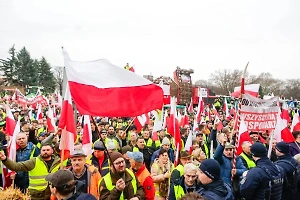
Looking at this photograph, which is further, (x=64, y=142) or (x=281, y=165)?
(x=281, y=165)

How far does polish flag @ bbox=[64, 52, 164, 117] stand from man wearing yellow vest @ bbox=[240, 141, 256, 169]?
7.39 ft

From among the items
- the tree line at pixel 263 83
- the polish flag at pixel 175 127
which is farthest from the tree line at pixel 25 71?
the polish flag at pixel 175 127

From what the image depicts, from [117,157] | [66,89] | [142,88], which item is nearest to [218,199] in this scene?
[117,157]

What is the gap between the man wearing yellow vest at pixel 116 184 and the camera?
398 cm

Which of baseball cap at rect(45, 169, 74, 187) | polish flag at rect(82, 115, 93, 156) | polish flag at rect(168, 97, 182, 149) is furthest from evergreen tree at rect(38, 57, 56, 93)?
baseball cap at rect(45, 169, 74, 187)

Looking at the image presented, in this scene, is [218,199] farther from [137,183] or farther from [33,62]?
[33,62]

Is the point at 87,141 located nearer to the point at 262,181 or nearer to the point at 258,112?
the point at 262,181

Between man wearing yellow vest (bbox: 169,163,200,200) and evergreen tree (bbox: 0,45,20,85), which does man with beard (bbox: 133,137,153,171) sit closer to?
man wearing yellow vest (bbox: 169,163,200,200)

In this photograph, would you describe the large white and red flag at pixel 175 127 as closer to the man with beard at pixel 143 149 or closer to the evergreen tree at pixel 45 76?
the man with beard at pixel 143 149

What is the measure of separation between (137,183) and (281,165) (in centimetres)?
244

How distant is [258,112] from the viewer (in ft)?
20.0

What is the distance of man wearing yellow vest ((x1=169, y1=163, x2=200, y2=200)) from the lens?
445 centimetres

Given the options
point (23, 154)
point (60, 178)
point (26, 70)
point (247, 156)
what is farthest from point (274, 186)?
point (26, 70)

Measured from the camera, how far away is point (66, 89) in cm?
444
